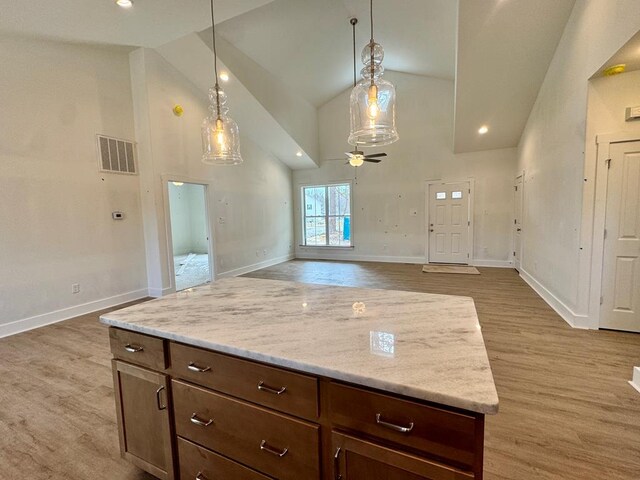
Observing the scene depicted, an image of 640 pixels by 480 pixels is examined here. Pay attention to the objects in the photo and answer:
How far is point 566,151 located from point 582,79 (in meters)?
0.81

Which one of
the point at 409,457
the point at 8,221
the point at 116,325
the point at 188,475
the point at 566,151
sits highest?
the point at 566,151

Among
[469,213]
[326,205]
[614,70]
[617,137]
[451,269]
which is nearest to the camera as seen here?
[614,70]

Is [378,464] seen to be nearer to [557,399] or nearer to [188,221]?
[557,399]

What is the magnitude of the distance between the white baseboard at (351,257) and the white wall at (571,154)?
3.12 m

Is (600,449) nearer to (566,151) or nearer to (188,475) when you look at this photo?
(188,475)

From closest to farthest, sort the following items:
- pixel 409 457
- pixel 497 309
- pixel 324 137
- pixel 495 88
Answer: pixel 409 457 < pixel 497 309 < pixel 495 88 < pixel 324 137

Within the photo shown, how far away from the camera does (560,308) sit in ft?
12.6

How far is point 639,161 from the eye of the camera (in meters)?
3.05

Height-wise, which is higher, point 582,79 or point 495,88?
point 495,88

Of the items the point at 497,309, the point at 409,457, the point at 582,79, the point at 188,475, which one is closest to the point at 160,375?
the point at 188,475

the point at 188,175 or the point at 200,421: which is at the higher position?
the point at 188,175

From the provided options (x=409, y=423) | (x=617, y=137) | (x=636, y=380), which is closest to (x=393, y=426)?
(x=409, y=423)

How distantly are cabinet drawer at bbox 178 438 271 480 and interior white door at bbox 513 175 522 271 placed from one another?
22.2 feet

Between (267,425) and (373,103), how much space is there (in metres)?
1.89
